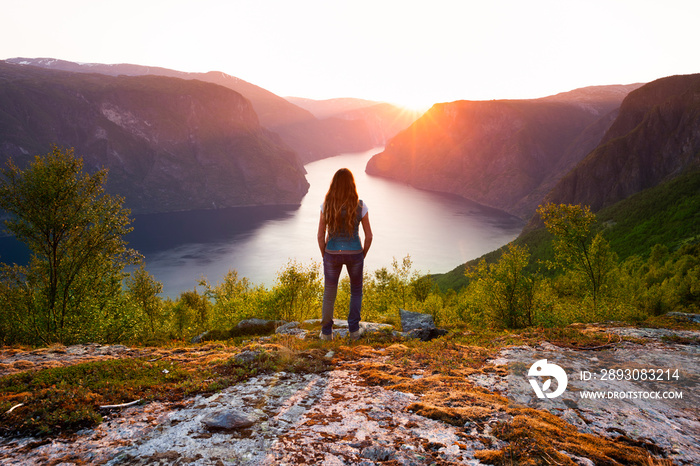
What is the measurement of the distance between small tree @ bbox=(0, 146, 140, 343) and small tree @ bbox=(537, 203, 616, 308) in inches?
1100

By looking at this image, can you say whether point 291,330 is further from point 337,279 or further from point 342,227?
point 342,227

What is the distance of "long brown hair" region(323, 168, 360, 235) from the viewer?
26.3 ft

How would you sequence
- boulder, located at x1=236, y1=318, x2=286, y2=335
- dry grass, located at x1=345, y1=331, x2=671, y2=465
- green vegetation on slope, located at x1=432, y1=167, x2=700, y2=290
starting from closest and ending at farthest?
dry grass, located at x1=345, y1=331, x2=671, y2=465 → boulder, located at x1=236, y1=318, x2=286, y2=335 → green vegetation on slope, located at x1=432, y1=167, x2=700, y2=290

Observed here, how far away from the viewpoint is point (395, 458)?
3693mm

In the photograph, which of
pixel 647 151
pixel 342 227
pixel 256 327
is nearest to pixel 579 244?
pixel 256 327

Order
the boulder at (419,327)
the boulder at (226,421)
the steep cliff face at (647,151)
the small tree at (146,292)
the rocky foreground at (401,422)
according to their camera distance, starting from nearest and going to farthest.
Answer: the rocky foreground at (401,422) → the boulder at (226,421) → the boulder at (419,327) → the small tree at (146,292) → the steep cliff face at (647,151)

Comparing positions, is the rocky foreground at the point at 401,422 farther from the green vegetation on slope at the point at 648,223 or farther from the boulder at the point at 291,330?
the green vegetation on slope at the point at 648,223

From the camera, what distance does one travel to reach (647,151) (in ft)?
518

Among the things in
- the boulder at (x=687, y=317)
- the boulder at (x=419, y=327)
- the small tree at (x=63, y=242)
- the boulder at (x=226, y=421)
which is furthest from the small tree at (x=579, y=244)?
the small tree at (x=63, y=242)

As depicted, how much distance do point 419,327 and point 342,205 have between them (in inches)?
283

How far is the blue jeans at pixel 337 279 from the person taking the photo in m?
8.28

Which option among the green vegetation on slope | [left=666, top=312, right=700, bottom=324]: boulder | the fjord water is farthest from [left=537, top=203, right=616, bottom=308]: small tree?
the fjord water

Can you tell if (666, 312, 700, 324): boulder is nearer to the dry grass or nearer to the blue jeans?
the dry grass

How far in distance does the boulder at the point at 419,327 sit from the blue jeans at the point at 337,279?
2.96m
